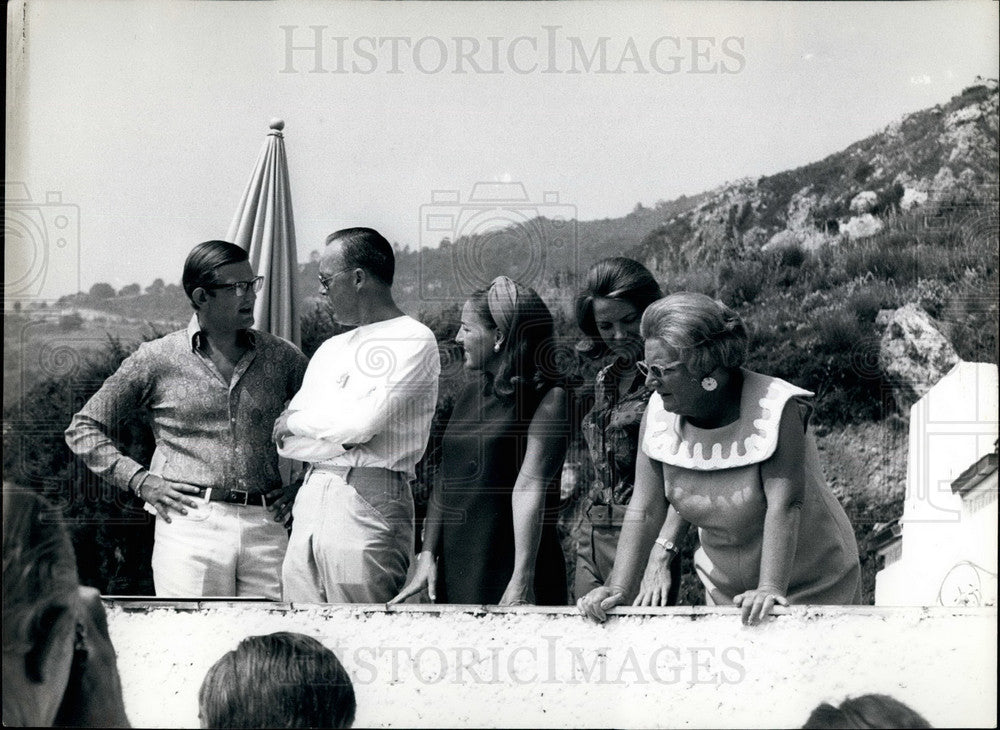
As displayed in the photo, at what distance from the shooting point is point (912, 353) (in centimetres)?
720

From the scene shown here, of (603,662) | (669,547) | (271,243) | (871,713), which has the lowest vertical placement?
(871,713)

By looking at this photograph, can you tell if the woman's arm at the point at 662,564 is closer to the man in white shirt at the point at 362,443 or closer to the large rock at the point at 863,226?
the man in white shirt at the point at 362,443

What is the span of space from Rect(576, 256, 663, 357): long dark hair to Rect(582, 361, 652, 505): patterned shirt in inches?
6.0

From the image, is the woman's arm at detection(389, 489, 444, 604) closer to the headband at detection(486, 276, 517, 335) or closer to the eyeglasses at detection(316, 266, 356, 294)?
the headband at detection(486, 276, 517, 335)

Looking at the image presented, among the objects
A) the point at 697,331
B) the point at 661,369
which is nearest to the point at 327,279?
the point at 661,369

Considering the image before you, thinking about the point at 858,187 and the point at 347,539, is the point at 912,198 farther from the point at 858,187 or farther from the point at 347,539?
the point at 347,539

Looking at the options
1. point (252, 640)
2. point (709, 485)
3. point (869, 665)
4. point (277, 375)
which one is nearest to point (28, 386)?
point (277, 375)

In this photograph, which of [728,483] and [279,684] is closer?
[728,483]

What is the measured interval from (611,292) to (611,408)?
1.87 feet

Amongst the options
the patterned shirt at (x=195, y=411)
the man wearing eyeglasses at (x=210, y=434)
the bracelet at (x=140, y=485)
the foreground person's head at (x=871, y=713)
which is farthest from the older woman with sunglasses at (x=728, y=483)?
the bracelet at (x=140, y=485)

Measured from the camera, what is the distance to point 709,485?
22.5 feet

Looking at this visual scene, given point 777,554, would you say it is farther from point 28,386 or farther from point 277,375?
point 28,386

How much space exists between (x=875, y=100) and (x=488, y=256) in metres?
2.07

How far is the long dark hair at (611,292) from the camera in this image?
7.14 m
